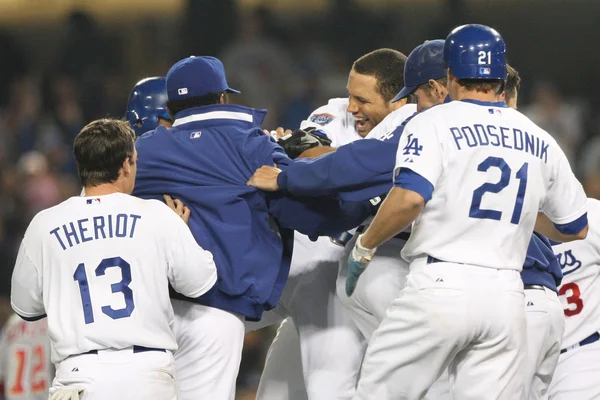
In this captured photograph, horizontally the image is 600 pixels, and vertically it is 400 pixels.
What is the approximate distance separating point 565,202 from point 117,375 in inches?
79.8

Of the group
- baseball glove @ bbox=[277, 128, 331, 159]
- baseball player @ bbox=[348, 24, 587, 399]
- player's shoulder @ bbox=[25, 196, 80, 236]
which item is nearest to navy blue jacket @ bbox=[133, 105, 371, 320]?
baseball glove @ bbox=[277, 128, 331, 159]

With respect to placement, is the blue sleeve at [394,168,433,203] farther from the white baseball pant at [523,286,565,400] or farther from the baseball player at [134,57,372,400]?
the white baseball pant at [523,286,565,400]

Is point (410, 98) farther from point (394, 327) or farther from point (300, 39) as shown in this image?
point (300, 39)

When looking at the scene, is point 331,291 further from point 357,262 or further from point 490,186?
point 490,186

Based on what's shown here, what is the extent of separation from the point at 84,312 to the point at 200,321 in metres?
0.73

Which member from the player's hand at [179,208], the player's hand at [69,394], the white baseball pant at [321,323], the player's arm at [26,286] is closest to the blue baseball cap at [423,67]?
the white baseball pant at [321,323]

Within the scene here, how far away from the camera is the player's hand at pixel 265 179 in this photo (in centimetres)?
438

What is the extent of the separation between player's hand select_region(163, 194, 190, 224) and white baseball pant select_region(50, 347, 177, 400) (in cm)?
71

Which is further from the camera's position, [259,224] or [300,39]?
[300,39]

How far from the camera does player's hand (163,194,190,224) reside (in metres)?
4.37

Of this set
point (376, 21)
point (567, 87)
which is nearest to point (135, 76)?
point (376, 21)

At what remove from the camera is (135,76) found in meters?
11.2

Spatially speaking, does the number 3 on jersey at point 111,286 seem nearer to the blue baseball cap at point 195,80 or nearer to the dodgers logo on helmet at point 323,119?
the blue baseball cap at point 195,80

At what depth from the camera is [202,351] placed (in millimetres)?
4418
